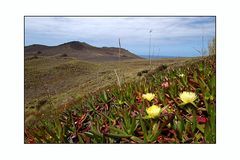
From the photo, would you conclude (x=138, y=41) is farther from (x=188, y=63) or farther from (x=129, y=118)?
(x=129, y=118)

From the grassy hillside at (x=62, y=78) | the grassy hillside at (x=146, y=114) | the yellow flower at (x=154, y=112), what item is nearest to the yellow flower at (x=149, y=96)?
the grassy hillside at (x=146, y=114)

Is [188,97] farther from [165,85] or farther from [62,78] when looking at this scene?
[62,78]

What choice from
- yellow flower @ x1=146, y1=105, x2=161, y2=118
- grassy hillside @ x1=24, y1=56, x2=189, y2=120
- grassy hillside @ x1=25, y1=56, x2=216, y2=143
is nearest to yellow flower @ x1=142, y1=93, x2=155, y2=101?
grassy hillside @ x1=25, y1=56, x2=216, y2=143

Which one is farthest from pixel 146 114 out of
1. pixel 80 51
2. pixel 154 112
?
pixel 80 51

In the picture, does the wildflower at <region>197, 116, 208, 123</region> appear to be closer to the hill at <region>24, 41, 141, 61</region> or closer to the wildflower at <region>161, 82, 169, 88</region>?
the wildflower at <region>161, 82, 169, 88</region>

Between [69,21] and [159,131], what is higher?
[69,21]

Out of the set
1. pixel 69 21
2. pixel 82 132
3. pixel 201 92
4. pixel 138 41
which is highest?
pixel 69 21
